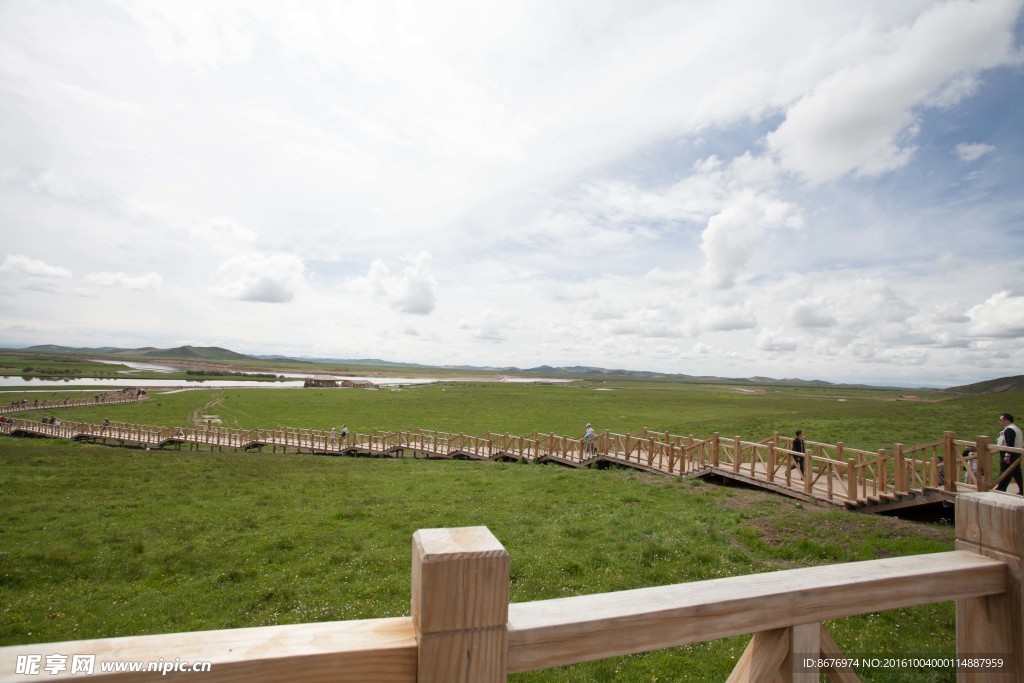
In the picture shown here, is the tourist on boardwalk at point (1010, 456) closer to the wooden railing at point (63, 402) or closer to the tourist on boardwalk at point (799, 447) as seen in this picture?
the tourist on boardwalk at point (799, 447)

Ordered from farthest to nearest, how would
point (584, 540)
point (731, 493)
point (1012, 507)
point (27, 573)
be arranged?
1. point (731, 493)
2. point (584, 540)
3. point (27, 573)
4. point (1012, 507)

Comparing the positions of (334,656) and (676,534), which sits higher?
(334,656)

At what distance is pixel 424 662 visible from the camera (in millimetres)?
1335

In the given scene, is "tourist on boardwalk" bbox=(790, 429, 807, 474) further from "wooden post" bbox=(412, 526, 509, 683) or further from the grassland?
"wooden post" bbox=(412, 526, 509, 683)

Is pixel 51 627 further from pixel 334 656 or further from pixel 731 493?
pixel 731 493

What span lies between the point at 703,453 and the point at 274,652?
2073 cm

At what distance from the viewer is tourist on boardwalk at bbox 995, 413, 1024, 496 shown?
39.6 ft

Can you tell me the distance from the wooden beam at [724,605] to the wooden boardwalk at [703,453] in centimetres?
908

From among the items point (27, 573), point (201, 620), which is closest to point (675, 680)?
point (201, 620)

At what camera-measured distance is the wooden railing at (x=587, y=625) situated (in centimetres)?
128

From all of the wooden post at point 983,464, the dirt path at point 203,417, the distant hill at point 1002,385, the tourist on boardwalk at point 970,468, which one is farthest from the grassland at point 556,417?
the distant hill at point 1002,385

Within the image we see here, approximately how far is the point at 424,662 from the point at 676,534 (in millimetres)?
11976

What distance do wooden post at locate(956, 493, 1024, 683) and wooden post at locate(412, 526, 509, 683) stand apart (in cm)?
204

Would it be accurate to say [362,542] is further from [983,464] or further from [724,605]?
[983,464]
